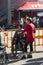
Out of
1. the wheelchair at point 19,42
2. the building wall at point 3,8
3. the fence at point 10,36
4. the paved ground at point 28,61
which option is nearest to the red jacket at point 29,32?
the wheelchair at point 19,42

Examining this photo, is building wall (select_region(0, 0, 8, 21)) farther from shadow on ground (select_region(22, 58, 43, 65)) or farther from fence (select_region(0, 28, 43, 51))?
shadow on ground (select_region(22, 58, 43, 65))

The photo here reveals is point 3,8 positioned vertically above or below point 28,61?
above

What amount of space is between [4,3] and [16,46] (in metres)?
25.1

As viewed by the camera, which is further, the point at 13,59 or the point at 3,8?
the point at 3,8

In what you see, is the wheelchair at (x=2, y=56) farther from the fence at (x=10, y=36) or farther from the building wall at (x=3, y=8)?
the building wall at (x=3, y=8)

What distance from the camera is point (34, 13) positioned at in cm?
3700

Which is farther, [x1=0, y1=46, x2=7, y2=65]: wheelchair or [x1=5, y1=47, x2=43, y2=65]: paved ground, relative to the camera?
[x1=5, y1=47, x2=43, y2=65]: paved ground

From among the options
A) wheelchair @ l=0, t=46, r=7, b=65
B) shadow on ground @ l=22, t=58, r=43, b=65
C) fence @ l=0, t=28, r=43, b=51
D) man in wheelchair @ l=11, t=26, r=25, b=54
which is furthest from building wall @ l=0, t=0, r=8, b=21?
wheelchair @ l=0, t=46, r=7, b=65

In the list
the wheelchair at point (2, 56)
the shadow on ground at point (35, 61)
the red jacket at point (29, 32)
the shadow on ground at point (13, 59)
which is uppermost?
the red jacket at point (29, 32)

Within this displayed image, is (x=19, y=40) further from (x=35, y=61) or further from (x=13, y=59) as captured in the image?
(x=35, y=61)

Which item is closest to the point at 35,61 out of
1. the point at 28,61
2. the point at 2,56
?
the point at 28,61

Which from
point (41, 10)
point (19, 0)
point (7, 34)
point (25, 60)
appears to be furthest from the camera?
point (19, 0)

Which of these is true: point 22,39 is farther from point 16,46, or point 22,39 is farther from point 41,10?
point 41,10

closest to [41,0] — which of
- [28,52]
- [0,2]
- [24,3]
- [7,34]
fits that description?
[24,3]
